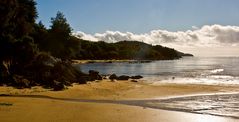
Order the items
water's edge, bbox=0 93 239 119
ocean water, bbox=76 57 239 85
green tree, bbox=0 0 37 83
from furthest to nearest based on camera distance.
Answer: ocean water, bbox=76 57 239 85
green tree, bbox=0 0 37 83
water's edge, bbox=0 93 239 119

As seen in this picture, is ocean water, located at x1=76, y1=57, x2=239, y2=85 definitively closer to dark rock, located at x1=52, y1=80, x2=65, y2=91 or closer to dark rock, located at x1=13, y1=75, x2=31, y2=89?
dark rock, located at x1=52, y1=80, x2=65, y2=91

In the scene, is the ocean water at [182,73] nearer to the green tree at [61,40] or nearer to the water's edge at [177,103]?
the green tree at [61,40]

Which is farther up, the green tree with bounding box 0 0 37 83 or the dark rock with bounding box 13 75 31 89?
the green tree with bounding box 0 0 37 83

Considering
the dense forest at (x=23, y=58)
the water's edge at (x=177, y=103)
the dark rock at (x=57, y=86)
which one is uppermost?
the dense forest at (x=23, y=58)

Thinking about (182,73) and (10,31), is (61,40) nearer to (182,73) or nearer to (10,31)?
(182,73)

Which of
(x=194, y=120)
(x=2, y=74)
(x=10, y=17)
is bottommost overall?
(x=194, y=120)

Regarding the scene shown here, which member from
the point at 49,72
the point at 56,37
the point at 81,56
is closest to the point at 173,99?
the point at 49,72

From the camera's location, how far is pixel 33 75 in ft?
133

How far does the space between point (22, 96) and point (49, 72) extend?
11.6m

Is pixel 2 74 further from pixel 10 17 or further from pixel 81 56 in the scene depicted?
pixel 81 56

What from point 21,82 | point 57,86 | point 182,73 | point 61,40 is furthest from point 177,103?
point 61,40

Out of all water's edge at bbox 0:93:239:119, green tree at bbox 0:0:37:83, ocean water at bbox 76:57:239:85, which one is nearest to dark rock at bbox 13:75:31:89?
green tree at bbox 0:0:37:83

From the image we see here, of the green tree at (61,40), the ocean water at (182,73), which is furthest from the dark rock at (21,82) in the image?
the green tree at (61,40)

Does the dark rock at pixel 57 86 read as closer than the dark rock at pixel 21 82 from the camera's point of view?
Yes
